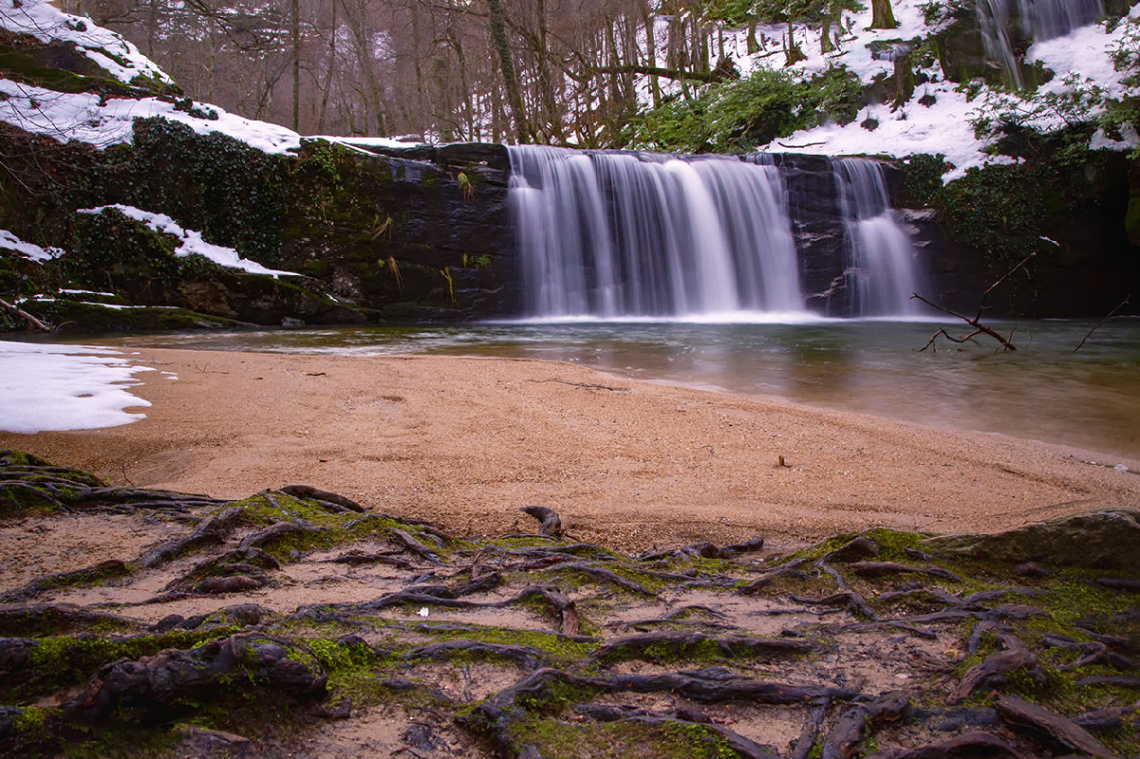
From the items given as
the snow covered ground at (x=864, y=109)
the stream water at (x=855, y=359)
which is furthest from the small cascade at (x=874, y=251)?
the snow covered ground at (x=864, y=109)

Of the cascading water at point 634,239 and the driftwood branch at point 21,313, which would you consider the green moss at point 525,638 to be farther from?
the cascading water at point 634,239

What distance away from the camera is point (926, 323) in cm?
1591

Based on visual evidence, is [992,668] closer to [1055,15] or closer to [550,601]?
[550,601]

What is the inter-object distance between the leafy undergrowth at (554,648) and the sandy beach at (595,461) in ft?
2.19

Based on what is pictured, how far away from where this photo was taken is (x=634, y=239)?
55.9ft

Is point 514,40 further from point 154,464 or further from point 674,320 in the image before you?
point 154,464

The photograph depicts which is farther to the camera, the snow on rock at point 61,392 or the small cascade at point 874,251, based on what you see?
the small cascade at point 874,251

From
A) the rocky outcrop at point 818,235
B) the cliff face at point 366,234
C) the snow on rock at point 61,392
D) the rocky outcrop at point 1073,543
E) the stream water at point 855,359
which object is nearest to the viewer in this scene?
the rocky outcrop at point 1073,543

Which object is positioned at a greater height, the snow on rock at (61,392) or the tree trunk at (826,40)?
the tree trunk at (826,40)

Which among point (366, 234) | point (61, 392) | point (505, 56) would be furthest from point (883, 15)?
point (61, 392)

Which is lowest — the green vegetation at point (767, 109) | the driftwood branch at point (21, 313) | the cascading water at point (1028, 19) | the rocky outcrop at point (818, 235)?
the driftwood branch at point (21, 313)

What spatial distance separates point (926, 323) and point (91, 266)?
1911cm

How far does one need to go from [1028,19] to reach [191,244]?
2721cm

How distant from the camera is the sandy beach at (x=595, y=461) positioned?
10.6 feet
